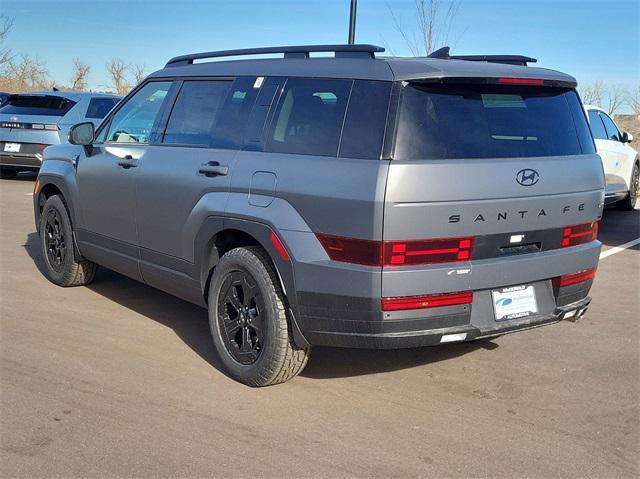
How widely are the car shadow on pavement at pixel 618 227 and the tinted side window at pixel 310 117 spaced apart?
693 centimetres

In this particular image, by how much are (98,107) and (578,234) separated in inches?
507

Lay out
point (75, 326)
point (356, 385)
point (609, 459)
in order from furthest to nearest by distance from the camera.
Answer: point (75, 326), point (356, 385), point (609, 459)

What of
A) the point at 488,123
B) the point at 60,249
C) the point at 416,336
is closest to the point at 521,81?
the point at 488,123

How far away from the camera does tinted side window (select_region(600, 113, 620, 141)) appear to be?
12137 millimetres

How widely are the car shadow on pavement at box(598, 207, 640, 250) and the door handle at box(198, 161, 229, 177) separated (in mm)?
7037

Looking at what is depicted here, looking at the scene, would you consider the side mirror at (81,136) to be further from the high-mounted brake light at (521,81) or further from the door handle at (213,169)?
the high-mounted brake light at (521,81)

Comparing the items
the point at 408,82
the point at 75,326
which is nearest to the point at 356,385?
the point at 408,82

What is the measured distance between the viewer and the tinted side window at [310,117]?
4.11m

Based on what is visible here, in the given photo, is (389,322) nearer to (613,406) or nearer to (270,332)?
(270,332)

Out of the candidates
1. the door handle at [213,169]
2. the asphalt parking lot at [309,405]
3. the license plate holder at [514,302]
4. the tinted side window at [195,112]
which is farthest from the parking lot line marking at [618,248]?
the door handle at [213,169]

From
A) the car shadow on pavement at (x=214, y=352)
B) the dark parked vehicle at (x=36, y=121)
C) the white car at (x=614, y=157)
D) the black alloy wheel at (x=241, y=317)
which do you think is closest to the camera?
the black alloy wheel at (x=241, y=317)

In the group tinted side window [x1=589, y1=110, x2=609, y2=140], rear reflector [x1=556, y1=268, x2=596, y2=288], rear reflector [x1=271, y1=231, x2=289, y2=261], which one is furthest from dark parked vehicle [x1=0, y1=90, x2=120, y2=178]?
rear reflector [x1=556, y1=268, x2=596, y2=288]

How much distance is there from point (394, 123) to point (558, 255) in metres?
1.34

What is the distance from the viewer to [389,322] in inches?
152
